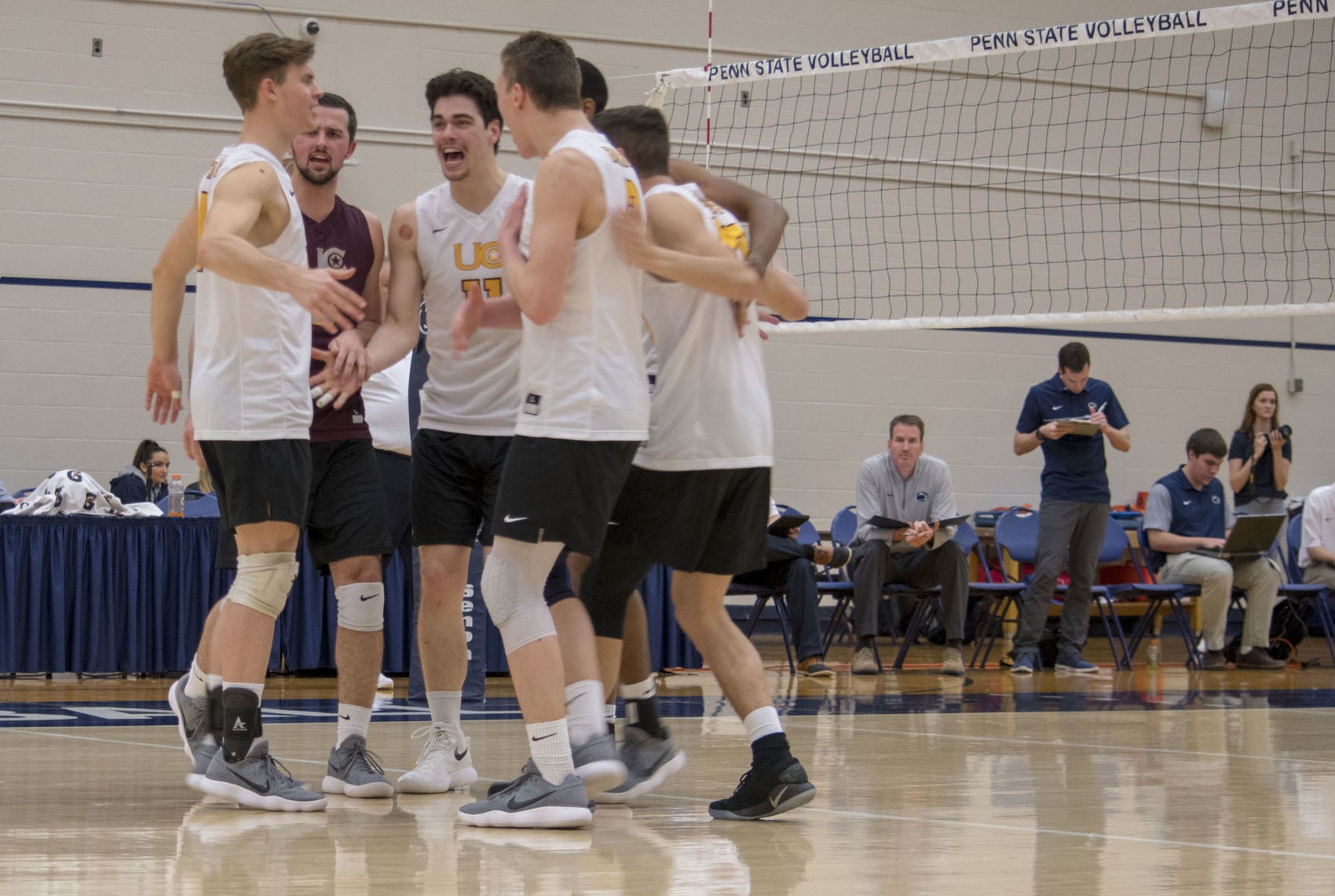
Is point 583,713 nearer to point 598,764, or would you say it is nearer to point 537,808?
point 598,764

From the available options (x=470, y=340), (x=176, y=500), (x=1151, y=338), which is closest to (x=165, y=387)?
(x=470, y=340)

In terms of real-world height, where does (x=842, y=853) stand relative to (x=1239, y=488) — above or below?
below

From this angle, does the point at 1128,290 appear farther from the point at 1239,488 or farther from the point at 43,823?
the point at 43,823

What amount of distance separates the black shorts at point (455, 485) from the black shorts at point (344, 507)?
107 millimetres

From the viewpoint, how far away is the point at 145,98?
41.4ft

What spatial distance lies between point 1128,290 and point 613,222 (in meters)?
12.1

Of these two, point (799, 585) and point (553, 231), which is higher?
point (553, 231)

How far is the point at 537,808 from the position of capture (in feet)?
10.7

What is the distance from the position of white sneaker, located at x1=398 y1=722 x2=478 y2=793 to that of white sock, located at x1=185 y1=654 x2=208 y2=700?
66 cm

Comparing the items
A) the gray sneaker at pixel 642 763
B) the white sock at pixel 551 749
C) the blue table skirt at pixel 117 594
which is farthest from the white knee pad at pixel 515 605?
the blue table skirt at pixel 117 594

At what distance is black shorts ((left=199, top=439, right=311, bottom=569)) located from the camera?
142 inches

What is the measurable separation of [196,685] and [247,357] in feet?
3.67

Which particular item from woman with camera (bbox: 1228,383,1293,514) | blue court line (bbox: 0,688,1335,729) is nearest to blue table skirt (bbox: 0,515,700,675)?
blue court line (bbox: 0,688,1335,729)

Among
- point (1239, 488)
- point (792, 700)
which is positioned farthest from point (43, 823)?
point (1239, 488)
